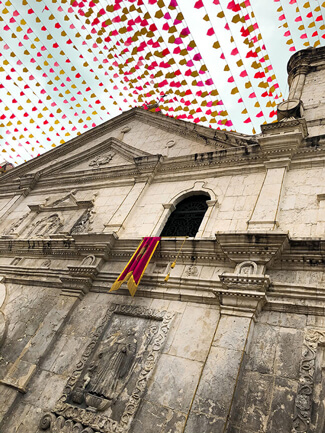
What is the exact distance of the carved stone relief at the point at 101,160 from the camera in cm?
1254

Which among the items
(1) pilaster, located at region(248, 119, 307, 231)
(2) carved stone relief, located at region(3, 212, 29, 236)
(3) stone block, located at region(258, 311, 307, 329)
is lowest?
(3) stone block, located at region(258, 311, 307, 329)

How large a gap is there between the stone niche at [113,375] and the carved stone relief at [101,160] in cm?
726

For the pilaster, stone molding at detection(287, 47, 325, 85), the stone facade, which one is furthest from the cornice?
stone molding at detection(287, 47, 325, 85)

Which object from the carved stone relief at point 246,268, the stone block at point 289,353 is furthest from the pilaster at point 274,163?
the stone block at point 289,353

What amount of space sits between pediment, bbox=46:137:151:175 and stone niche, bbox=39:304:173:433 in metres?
6.53

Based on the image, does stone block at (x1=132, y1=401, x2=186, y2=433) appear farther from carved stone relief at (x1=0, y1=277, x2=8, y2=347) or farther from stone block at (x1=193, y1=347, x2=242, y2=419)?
carved stone relief at (x1=0, y1=277, x2=8, y2=347)

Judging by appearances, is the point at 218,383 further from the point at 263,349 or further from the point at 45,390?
the point at 45,390

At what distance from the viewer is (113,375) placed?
5.86m

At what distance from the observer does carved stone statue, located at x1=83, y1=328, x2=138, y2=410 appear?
5.63m

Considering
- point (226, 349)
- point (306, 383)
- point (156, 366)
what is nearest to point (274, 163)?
point (226, 349)

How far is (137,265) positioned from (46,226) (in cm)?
542

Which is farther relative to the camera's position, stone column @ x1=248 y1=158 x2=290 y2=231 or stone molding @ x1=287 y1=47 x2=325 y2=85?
stone molding @ x1=287 y1=47 x2=325 y2=85

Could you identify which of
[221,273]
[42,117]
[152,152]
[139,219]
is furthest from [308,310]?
[42,117]

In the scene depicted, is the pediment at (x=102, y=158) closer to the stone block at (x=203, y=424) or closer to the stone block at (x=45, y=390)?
the stone block at (x=45, y=390)
